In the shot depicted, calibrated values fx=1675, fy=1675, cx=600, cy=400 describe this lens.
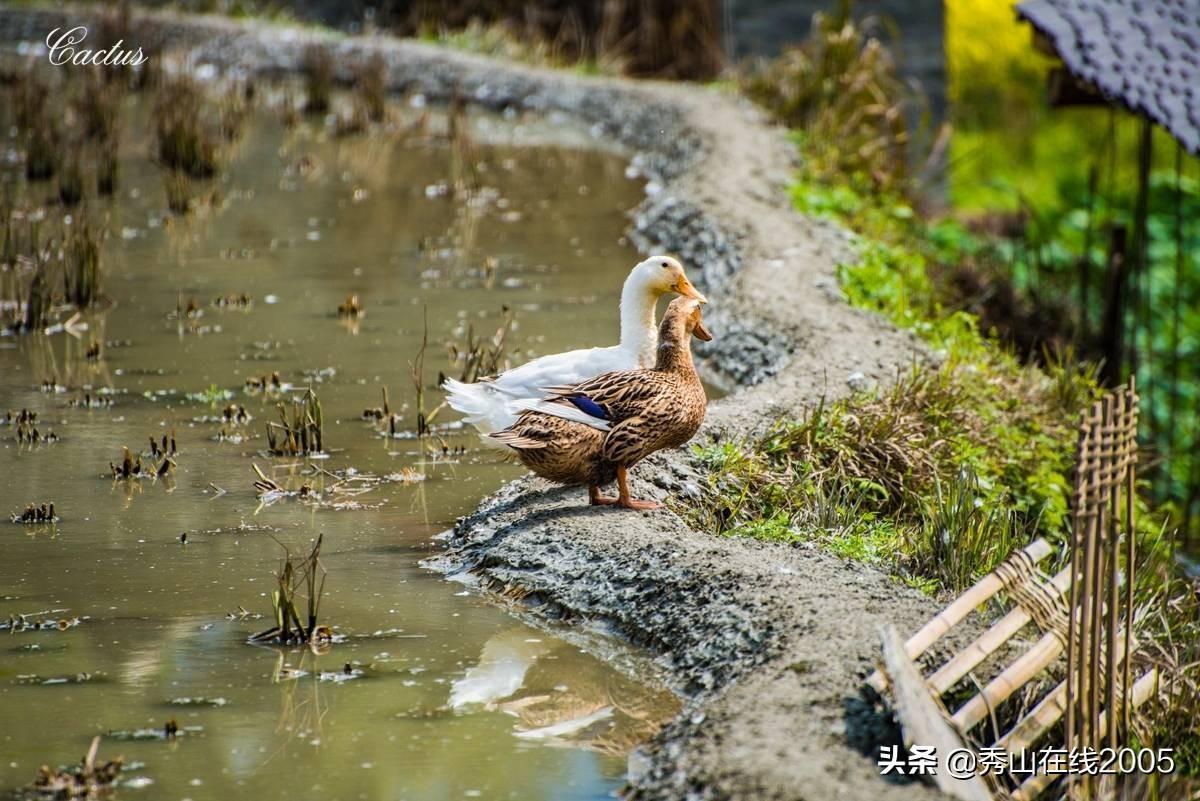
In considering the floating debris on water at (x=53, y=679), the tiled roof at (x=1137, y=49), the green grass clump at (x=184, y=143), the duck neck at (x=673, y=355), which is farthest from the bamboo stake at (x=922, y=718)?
the green grass clump at (x=184, y=143)

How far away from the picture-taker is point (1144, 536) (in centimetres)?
688

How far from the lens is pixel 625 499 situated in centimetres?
564

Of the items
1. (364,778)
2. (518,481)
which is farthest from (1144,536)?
(364,778)

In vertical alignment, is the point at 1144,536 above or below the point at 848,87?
below

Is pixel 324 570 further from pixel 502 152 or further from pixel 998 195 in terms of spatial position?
pixel 998 195

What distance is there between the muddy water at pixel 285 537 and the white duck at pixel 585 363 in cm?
50

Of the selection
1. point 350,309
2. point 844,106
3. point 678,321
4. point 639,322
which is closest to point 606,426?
point 678,321

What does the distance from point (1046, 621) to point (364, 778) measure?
66.6 inches

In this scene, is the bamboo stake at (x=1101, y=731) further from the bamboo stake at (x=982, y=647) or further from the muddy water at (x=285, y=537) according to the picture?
the muddy water at (x=285, y=537)

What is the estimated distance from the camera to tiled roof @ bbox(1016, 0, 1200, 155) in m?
7.75

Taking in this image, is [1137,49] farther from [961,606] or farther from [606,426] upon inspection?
[961,606]

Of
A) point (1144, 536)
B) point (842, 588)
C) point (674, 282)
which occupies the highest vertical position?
point (674, 282)

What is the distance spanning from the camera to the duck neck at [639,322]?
613 cm

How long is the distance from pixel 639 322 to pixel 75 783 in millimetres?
2882
